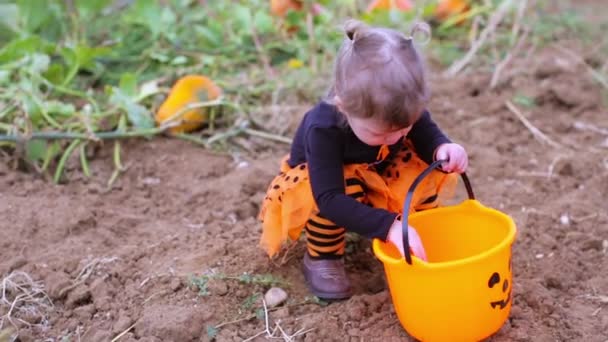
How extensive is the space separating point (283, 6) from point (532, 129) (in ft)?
4.06

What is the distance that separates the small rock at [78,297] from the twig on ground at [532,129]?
1611 millimetres

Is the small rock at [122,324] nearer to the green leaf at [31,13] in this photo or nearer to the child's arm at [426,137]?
the child's arm at [426,137]

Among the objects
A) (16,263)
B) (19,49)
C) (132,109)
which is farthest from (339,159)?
(19,49)

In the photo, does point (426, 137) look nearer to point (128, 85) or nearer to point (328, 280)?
point (328, 280)

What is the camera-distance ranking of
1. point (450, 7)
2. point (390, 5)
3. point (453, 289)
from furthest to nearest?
point (450, 7)
point (390, 5)
point (453, 289)

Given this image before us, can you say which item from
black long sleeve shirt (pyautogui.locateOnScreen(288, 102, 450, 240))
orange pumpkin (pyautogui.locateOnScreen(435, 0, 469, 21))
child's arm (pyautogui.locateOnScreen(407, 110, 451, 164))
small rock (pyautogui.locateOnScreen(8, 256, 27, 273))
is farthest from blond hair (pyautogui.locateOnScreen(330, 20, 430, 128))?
orange pumpkin (pyautogui.locateOnScreen(435, 0, 469, 21))

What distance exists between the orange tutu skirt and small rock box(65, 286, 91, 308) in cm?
44

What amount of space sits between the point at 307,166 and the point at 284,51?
1633mm

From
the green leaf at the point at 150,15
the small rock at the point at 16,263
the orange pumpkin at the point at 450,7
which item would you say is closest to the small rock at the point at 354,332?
the small rock at the point at 16,263

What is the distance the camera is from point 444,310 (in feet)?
5.19

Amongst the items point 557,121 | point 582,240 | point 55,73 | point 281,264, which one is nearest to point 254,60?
point 55,73

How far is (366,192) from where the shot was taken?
192 cm

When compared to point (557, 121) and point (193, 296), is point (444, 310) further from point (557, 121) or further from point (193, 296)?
point (557, 121)

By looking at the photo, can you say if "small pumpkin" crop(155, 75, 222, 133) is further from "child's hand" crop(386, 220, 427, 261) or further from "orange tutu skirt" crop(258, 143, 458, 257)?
"child's hand" crop(386, 220, 427, 261)
